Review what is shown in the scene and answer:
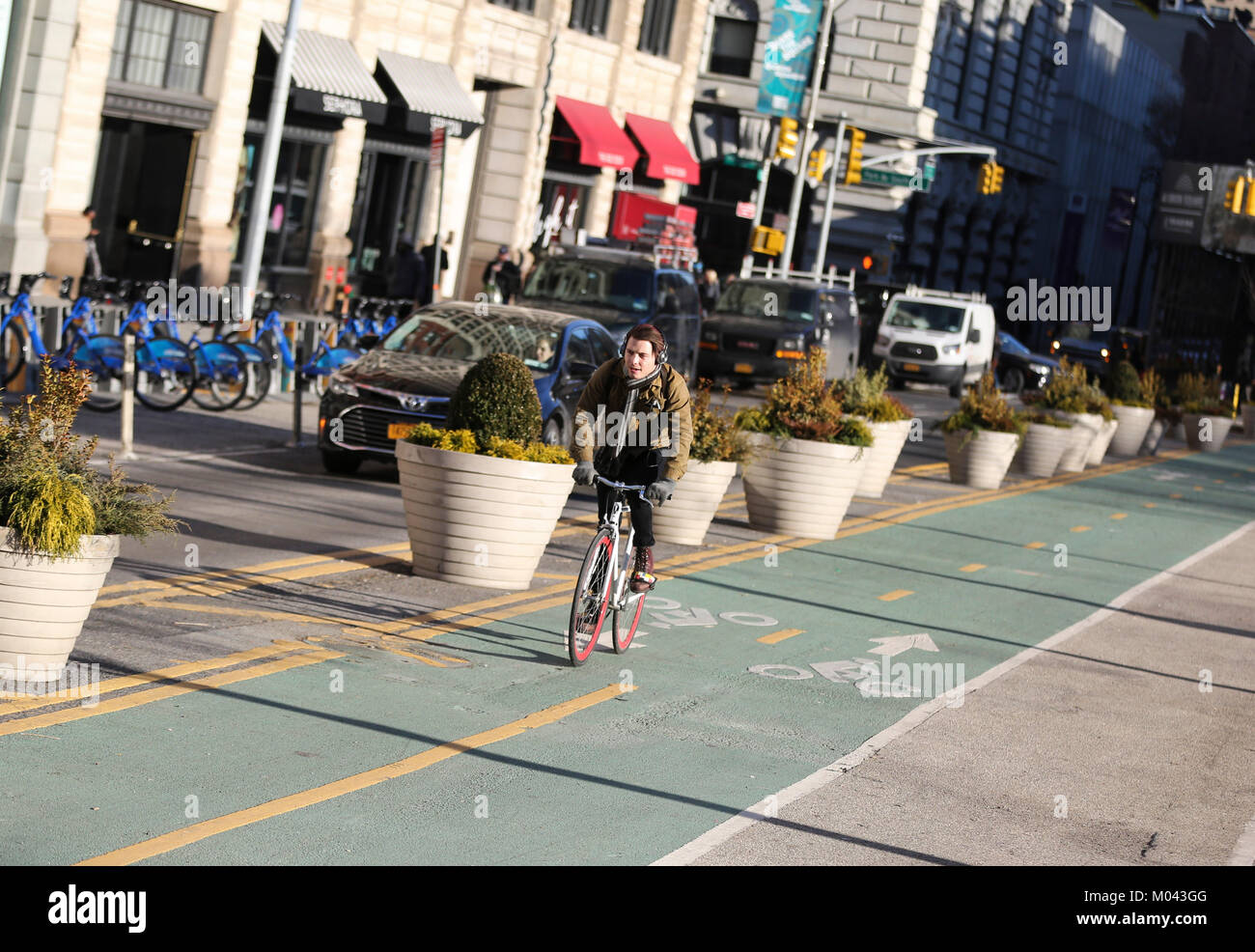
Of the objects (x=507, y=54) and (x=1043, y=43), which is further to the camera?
(x=1043, y=43)

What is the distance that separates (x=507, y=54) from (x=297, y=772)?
107ft

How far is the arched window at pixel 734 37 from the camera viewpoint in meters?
55.4

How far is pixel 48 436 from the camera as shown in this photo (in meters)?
8.30

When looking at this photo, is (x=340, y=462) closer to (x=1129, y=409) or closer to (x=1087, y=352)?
(x=1129, y=409)

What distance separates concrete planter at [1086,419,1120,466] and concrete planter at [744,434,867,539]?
1206 centimetres

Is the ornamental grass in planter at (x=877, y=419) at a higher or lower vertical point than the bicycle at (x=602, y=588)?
higher

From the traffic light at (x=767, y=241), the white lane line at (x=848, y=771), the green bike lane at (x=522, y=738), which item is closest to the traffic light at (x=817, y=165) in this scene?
the traffic light at (x=767, y=241)

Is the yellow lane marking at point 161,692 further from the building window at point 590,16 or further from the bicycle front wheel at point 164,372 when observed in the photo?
the building window at point 590,16

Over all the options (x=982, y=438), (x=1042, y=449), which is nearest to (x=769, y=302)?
(x=1042, y=449)

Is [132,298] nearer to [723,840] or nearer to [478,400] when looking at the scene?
[478,400]

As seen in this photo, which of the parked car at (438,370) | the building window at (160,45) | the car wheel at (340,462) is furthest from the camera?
the building window at (160,45)

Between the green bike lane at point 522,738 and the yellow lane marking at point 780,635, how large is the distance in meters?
0.04

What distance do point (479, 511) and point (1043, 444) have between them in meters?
15.5
